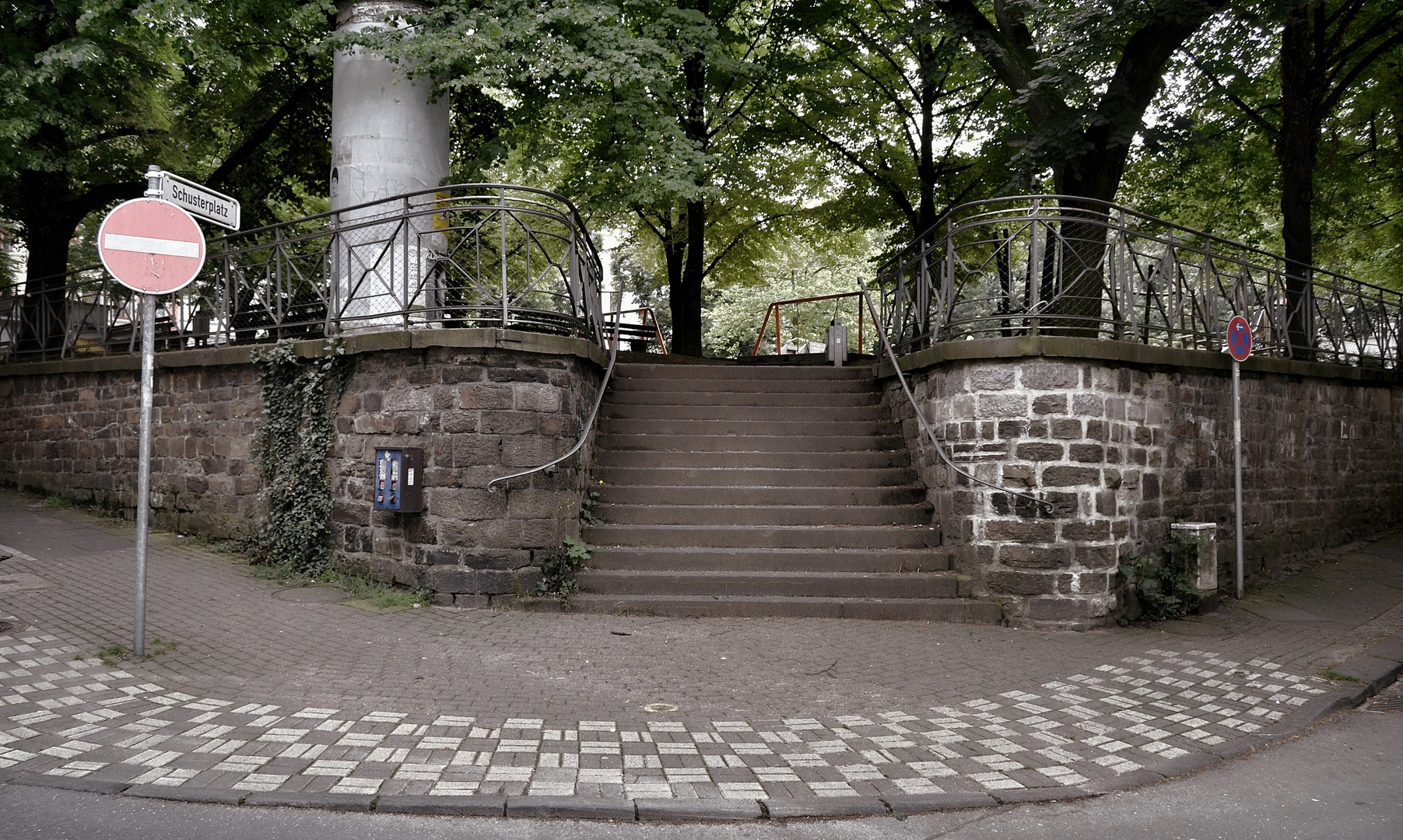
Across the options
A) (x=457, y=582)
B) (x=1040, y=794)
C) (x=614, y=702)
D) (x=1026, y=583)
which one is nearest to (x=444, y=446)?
(x=457, y=582)

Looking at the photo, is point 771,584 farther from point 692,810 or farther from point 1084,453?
point 692,810

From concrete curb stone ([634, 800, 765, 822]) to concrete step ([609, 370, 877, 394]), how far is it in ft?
24.0

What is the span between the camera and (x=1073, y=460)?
24.8 ft

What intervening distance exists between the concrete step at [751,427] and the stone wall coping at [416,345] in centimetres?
81

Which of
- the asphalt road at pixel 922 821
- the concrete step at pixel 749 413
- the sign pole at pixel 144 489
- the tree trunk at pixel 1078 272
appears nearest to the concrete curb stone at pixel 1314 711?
the asphalt road at pixel 922 821

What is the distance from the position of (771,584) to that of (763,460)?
7.15 feet

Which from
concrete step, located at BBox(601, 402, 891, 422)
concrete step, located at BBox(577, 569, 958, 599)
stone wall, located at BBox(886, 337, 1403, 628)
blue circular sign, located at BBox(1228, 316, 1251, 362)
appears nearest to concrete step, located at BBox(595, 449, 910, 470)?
A: stone wall, located at BBox(886, 337, 1403, 628)

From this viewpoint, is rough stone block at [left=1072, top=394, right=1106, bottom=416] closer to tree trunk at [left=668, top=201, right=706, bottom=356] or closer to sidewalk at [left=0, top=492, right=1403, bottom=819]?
sidewalk at [left=0, top=492, right=1403, bottom=819]

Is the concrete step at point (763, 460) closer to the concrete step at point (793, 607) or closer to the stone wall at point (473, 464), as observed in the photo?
the stone wall at point (473, 464)

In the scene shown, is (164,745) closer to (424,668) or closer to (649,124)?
(424,668)

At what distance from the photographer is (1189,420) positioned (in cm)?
871

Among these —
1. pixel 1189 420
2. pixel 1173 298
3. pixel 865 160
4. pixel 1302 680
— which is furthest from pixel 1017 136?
pixel 1302 680

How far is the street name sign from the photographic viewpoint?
614cm

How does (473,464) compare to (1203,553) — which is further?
(1203,553)
